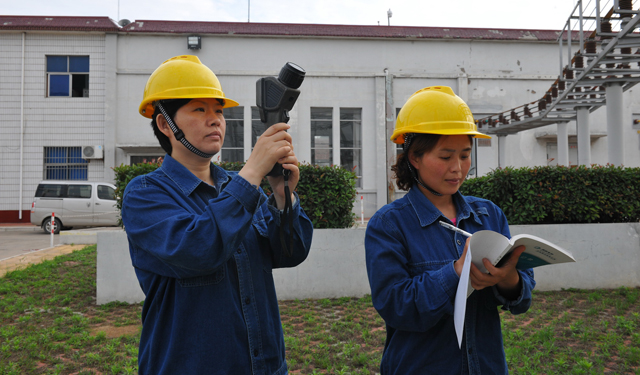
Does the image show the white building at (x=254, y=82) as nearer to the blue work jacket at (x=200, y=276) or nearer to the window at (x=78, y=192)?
the window at (x=78, y=192)

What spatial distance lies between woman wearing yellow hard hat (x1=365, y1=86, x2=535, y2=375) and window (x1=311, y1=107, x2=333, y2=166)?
52.5 ft

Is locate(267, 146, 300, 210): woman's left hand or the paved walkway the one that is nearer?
locate(267, 146, 300, 210): woman's left hand

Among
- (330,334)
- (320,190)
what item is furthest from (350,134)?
(330,334)

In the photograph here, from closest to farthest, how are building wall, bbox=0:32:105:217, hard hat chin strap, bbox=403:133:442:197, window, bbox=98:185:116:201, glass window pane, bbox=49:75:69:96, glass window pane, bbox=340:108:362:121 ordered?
hard hat chin strap, bbox=403:133:442:197 → window, bbox=98:185:116:201 → building wall, bbox=0:32:105:217 → glass window pane, bbox=49:75:69:96 → glass window pane, bbox=340:108:362:121

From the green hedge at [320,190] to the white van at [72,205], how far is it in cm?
1013

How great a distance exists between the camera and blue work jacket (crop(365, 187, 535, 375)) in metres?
1.55

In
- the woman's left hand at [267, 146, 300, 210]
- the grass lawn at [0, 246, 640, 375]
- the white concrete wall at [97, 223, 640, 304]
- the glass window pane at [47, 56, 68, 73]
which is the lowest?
the grass lawn at [0, 246, 640, 375]

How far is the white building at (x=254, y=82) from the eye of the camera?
17.2m

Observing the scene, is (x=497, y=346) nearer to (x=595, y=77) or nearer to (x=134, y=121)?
(x=595, y=77)

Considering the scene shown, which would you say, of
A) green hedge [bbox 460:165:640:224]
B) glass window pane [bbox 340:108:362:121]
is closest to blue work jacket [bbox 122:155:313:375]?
green hedge [bbox 460:165:640:224]

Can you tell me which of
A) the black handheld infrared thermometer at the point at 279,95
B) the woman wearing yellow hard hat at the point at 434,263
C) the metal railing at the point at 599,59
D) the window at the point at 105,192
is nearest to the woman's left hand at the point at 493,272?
the woman wearing yellow hard hat at the point at 434,263

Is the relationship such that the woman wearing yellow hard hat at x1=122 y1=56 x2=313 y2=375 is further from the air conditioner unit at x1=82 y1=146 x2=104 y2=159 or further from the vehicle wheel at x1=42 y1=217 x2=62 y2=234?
the air conditioner unit at x1=82 y1=146 x2=104 y2=159

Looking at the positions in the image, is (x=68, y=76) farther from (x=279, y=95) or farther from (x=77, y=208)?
(x=279, y=95)

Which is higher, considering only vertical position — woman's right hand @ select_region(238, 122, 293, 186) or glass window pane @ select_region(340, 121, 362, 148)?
glass window pane @ select_region(340, 121, 362, 148)
